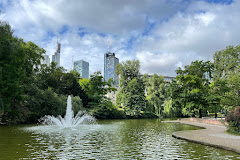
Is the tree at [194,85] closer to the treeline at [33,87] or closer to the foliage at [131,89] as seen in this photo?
the foliage at [131,89]

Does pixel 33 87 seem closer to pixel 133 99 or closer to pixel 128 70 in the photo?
pixel 133 99

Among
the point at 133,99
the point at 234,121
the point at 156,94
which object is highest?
the point at 156,94

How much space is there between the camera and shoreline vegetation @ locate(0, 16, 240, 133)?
23844 mm

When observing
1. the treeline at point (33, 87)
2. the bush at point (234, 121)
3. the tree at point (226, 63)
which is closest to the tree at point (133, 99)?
the treeline at point (33, 87)

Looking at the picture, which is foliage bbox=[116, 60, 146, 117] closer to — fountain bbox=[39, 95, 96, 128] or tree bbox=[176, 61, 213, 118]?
tree bbox=[176, 61, 213, 118]

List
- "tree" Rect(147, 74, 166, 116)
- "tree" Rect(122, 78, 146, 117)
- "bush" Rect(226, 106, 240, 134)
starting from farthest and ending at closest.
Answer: "tree" Rect(147, 74, 166, 116) < "tree" Rect(122, 78, 146, 117) < "bush" Rect(226, 106, 240, 134)

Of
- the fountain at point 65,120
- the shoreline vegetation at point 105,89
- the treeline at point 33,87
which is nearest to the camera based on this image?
the treeline at point 33,87

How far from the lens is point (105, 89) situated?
163 feet

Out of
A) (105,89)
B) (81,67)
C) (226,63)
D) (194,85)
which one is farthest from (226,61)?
(81,67)

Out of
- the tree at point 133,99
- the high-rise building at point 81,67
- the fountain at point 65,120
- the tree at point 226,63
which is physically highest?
the high-rise building at point 81,67

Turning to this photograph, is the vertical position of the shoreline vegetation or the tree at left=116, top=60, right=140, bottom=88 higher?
the tree at left=116, top=60, right=140, bottom=88

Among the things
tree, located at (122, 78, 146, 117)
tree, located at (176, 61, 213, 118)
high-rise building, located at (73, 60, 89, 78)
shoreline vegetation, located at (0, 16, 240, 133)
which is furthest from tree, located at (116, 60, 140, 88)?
high-rise building, located at (73, 60, 89, 78)

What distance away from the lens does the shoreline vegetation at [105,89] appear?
23844 millimetres

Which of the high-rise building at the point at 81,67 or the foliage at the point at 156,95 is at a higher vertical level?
the high-rise building at the point at 81,67
